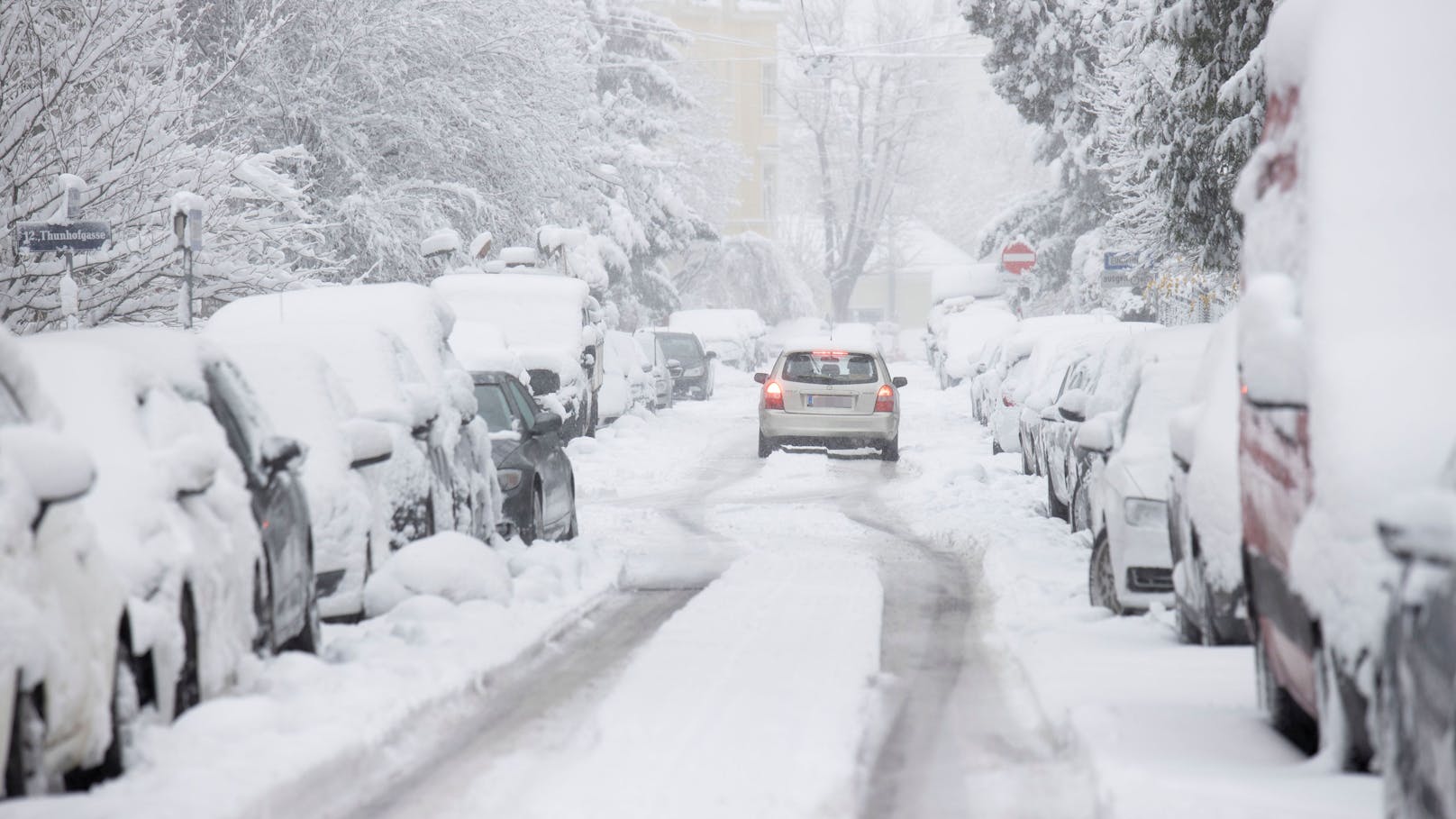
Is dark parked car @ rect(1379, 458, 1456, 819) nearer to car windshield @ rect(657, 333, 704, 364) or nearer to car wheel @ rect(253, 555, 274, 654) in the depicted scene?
car wheel @ rect(253, 555, 274, 654)

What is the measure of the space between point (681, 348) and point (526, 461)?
2947 centimetres

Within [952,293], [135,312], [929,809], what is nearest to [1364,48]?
[929,809]

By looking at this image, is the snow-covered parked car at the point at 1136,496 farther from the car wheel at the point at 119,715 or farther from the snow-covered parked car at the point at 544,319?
the snow-covered parked car at the point at 544,319

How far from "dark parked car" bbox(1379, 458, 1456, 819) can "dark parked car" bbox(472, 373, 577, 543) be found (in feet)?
32.3

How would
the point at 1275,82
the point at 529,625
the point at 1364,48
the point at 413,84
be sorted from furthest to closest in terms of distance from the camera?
the point at 413,84
the point at 529,625
the point at 1275,82
the point at 1364,48

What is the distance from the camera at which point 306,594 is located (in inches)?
348

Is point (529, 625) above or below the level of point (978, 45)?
below

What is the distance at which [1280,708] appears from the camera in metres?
6.68

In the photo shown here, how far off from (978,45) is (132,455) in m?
111

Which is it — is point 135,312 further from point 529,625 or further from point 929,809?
point 929,809

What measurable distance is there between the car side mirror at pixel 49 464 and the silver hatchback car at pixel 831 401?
759 inches

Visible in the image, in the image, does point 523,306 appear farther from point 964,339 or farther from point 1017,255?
point 964,339

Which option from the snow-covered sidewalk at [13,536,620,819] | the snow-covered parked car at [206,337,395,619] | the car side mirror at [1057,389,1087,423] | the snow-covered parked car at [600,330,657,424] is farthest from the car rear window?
the snow-covered parked car at [206,337,395,619]

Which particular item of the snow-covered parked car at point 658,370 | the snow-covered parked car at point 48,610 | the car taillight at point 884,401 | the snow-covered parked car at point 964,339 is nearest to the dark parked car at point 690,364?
the snow-covered parked car at point 658,370
